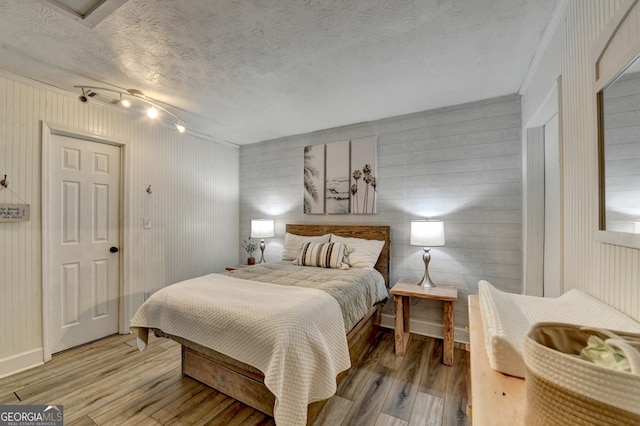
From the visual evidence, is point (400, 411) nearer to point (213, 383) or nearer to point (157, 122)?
point (213, 383)

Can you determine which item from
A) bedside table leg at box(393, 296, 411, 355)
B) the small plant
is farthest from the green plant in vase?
bedside table leg at box(393, 296, 411, 355)

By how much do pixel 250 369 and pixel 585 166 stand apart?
2.05 metres

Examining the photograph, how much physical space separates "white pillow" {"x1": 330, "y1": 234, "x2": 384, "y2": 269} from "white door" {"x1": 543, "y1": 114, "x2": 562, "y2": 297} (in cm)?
145

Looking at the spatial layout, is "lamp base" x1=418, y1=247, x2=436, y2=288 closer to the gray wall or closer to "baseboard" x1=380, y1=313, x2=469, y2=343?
the gray wall

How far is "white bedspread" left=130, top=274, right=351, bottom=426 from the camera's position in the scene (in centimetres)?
138

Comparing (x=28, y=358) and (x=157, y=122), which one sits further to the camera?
(x=157, y=122)

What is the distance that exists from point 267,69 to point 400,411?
2752 millimetres

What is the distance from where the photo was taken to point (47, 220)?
7.94ft

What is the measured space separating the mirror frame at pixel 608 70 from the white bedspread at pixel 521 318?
0.25 metres

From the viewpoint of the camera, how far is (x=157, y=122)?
3230 mm

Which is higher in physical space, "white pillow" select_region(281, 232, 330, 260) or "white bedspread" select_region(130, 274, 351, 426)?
"white pillow" select_region(281, 232, 330, 260)

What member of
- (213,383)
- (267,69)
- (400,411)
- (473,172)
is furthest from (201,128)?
(400,411)

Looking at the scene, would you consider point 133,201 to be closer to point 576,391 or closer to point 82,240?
point 82,240

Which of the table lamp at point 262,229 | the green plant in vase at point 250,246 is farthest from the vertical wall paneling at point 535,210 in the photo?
the green plant in vase at point 250,246
